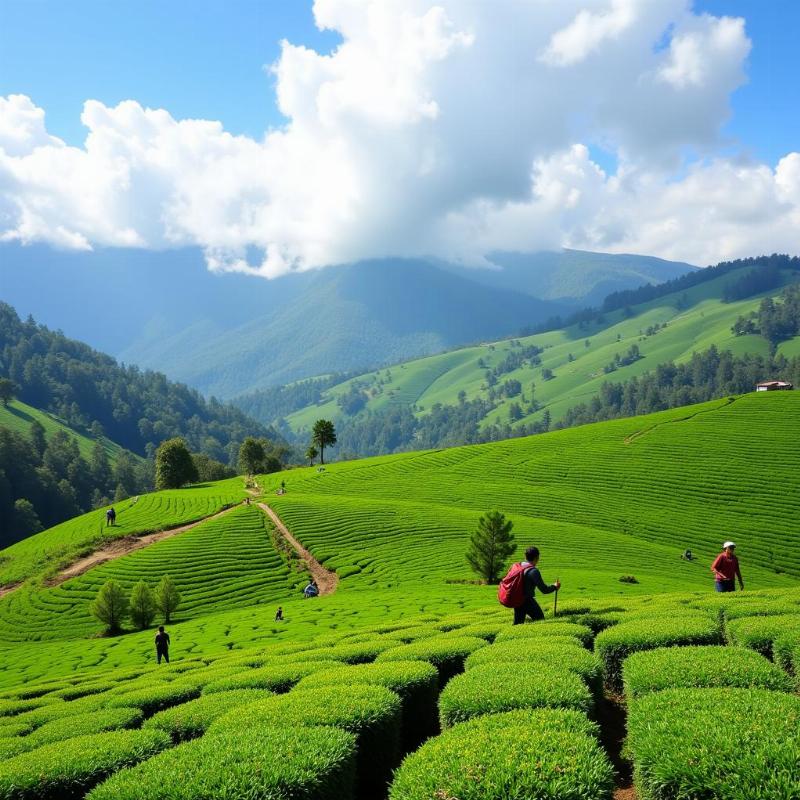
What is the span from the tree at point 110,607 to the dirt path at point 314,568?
16.6 metres

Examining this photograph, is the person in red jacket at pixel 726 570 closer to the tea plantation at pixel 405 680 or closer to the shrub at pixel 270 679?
the tea plantation at pixel 405 680

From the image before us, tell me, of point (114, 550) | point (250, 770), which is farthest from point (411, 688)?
point (114, 550)

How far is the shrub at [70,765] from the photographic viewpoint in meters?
8.48

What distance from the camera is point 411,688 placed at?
1085 centimetres

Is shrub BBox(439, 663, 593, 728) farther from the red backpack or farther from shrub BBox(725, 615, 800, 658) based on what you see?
the red backpack

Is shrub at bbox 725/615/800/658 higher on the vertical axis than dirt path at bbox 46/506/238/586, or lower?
higher

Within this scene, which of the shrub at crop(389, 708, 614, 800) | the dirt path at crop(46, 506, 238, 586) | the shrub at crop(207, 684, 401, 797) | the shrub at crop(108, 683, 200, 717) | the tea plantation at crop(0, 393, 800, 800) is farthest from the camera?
the dirt path at crop(46, 506, 238, 586)

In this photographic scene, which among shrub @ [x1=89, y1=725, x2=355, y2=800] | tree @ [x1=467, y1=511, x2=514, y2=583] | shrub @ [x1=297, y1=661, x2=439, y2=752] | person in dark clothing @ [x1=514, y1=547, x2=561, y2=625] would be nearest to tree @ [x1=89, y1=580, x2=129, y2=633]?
tree @ [x1=467, y1=511, x2=514, y2=583]

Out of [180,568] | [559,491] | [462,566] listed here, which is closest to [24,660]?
[180,568]

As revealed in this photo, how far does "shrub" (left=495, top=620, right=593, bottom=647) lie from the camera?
546 inches

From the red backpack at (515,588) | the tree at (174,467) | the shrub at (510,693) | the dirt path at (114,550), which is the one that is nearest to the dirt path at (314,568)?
the dirt path at (114,550)

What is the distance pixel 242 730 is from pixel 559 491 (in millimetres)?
76432

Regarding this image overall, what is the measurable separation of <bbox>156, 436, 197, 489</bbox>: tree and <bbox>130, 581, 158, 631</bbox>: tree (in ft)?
230

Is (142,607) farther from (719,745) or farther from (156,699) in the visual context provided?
(719,745)
